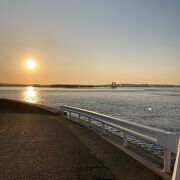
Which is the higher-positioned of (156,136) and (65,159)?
(156,136)

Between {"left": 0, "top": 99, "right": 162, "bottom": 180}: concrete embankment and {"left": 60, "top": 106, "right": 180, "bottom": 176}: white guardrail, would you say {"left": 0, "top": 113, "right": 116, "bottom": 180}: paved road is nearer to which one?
{"left": 0, "top": 99, "right": 162, "bottom": 180}: concrete embankment

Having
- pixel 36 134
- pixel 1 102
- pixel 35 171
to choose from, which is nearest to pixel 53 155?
pixel 35 171

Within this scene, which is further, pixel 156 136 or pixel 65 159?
pixel 65 159

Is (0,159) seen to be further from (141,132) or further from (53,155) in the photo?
(141,132)

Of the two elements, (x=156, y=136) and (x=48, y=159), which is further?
(x=48, y=159)

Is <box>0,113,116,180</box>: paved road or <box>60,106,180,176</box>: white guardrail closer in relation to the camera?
<box>0,113,116,180</box>: paved road

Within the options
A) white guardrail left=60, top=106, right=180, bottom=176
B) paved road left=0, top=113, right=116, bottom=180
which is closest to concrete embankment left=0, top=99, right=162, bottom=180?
paved road left=0, top=113, right=116, bottom=180

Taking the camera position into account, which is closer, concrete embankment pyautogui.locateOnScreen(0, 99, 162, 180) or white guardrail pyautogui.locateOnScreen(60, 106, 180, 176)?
concrete embankment pyautogui.locateOnScreen(0, 99, 162, 180)

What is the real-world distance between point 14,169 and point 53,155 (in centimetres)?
186

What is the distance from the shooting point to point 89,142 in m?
12.3

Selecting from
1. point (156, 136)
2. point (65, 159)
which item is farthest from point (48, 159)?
point (156, 136)

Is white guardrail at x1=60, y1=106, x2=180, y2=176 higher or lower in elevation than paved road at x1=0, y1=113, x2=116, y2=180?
higher

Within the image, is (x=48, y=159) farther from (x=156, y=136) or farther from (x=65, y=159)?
(x=156, y=136)

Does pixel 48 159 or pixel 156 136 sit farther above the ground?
pixel 156 136
